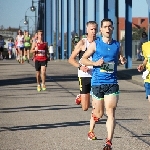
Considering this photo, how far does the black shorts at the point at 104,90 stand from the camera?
9.20 m

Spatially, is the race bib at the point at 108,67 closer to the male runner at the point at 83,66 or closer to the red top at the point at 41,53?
the male runner at the point at 83,66

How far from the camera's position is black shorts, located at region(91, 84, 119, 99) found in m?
9.20

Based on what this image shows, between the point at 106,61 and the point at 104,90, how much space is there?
0.38 meters

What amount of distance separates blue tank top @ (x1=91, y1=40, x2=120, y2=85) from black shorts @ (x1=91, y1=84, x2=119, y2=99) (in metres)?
0.05

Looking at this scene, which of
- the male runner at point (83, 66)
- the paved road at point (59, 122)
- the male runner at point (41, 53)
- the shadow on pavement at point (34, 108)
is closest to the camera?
the paved road at point (59, 122)

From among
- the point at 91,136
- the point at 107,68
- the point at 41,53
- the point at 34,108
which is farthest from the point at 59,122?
the point at 41,53

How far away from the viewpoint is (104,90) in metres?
9.23

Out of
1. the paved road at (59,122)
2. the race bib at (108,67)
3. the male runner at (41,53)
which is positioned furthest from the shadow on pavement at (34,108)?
the race bib at (108,67)

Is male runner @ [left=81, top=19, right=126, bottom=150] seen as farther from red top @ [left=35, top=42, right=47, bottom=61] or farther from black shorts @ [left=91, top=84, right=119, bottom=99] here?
red top @ [left=35, top=42, right=47, bottom=61]

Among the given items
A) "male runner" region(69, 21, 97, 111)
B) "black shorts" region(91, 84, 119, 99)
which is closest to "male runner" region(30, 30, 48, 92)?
"male runner" region(69, 21, 97, 111)

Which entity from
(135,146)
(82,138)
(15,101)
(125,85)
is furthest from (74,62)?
(125,85)

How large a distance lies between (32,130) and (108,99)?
2.52 m

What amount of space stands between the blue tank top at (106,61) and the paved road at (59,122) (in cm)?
91

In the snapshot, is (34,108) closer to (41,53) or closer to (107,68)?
(41,53)
